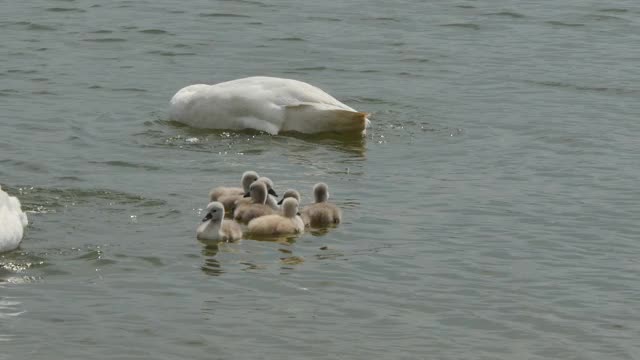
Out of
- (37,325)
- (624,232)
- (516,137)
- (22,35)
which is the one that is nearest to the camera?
(37,325)

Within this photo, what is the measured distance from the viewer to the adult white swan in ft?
50.8

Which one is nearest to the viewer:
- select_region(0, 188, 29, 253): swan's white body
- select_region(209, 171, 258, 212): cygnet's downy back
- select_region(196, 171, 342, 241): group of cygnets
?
select_region(0, 188, 29, 253): swan's white body

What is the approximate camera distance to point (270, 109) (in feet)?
50.8

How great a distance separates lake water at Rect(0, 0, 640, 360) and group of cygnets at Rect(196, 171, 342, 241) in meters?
0.14

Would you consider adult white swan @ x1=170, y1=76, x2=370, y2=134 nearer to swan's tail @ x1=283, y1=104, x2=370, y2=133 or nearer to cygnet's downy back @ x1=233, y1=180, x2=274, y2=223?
swan's tail @ x1=283, y1=104, x2=370, y2=133

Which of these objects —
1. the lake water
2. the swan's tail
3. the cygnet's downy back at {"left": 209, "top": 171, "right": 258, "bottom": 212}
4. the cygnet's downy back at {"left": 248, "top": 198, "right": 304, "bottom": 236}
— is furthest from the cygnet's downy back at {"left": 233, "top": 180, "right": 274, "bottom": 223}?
the swan's tail

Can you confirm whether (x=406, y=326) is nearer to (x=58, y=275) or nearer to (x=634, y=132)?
(x=58, y=275)

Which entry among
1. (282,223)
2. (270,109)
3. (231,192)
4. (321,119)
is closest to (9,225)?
(282,223)

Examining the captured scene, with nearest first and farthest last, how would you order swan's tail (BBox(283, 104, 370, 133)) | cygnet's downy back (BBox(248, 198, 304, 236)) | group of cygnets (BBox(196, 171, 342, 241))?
Result: group of cygnets (BBox(196, 171, 342, 241)), cygnet's downy back (BBox(248, 198, 304, 236)), swan's tail (BBox(283, 104, 370, 133))

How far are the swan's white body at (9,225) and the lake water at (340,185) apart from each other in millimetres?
136

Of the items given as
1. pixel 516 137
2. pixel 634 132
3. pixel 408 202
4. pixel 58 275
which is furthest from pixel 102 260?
pixel 634 132

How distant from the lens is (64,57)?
62.5 feet

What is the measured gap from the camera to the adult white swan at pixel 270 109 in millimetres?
15492

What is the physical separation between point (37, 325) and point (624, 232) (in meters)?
5.03
